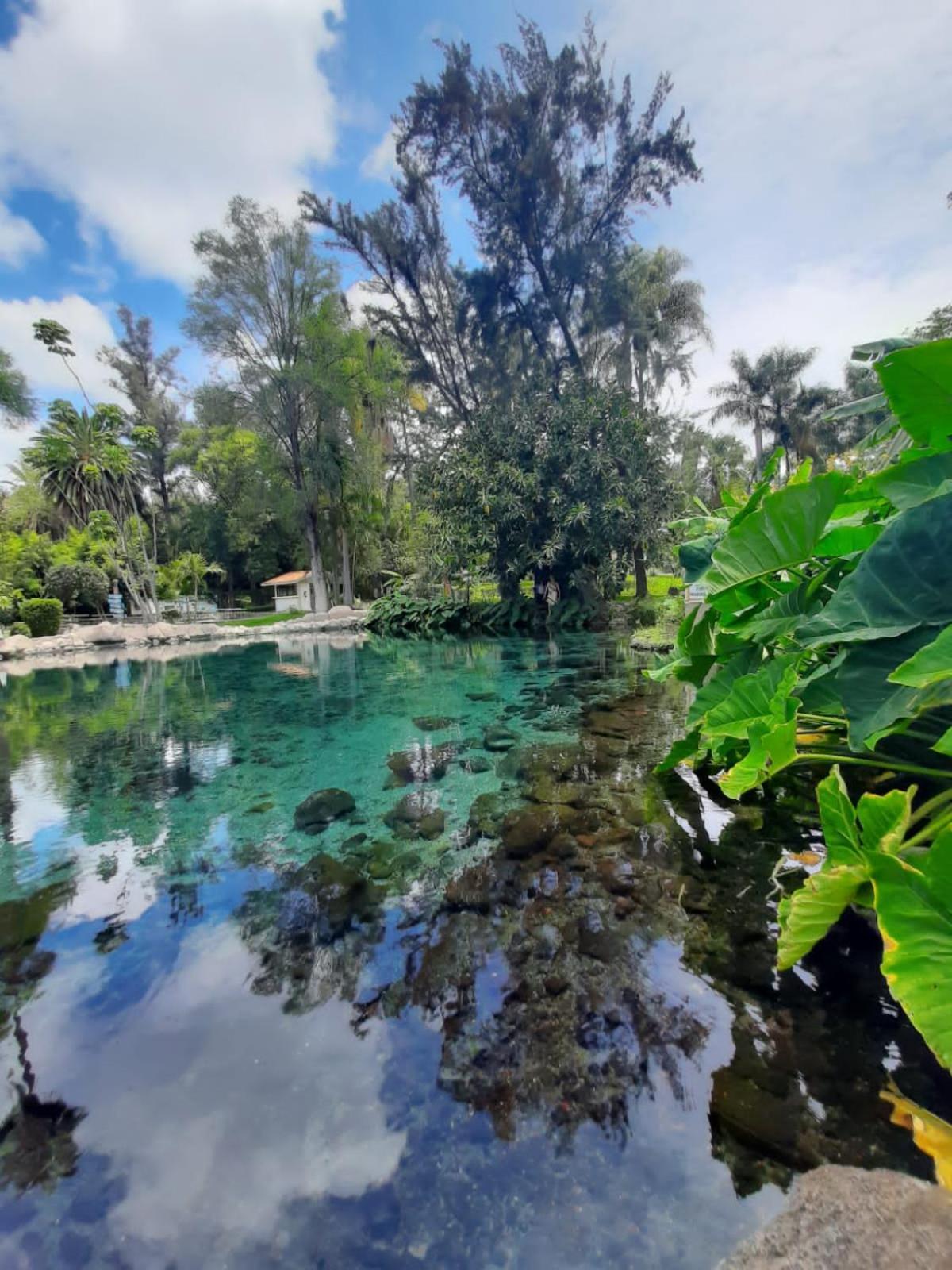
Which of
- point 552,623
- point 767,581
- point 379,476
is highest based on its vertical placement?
point 379,476

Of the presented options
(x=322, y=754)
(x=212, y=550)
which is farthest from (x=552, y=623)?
(x=212, y=550)

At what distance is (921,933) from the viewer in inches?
41.1

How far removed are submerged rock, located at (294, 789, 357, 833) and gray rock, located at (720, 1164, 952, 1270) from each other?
10.4 ft

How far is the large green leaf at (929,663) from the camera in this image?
108 cm

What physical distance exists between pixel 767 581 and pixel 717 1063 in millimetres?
1768

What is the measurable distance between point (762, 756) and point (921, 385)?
1.06 meters

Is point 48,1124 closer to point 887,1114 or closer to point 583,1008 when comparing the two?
point 583,1008

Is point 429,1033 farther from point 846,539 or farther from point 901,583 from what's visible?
point 846,539

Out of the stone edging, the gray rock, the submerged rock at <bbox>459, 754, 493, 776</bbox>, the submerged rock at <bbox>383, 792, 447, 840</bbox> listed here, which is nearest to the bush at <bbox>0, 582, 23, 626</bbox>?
the stone edging

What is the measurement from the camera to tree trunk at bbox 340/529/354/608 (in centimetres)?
2664

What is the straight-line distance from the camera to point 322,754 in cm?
570

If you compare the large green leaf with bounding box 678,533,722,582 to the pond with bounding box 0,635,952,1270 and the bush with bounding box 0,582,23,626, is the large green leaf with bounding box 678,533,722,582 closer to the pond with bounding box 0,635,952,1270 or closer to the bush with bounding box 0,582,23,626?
the pond with bounding box 0,635,952,1270

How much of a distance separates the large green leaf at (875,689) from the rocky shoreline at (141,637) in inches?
730

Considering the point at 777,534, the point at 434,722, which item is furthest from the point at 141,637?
the point at 777,534
